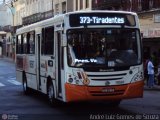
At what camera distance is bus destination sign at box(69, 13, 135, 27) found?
14.4 metres

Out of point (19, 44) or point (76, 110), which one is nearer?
point (76, 110)

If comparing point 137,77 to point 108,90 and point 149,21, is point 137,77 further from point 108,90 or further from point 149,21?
point 149,21

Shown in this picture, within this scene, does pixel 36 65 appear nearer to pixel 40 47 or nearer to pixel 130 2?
pixel 40 47

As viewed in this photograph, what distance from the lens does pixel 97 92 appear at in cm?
1403

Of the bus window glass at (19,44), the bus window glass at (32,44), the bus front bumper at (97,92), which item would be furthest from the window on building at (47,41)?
the bus window glass at (19,44)

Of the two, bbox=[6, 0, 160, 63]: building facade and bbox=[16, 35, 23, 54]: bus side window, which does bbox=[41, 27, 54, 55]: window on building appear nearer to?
bbox=[16, 35, 23, 54]: bus side window

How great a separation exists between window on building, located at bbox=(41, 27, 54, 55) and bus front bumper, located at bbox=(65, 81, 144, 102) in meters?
2.26

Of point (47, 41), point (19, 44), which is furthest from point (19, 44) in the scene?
point (47, 41)

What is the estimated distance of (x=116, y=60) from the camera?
14.2 m

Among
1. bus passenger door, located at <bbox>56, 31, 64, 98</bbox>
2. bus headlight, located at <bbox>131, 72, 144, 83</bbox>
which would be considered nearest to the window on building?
bus passenger door, located at <bbox>56, 31, 64, 98</bbox>

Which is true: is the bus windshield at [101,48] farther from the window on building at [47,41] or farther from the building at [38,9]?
the building at [38,9]

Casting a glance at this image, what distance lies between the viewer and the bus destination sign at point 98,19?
14.4 m

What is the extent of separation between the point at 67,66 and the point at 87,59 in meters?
0.59

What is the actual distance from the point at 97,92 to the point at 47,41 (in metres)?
3.38
